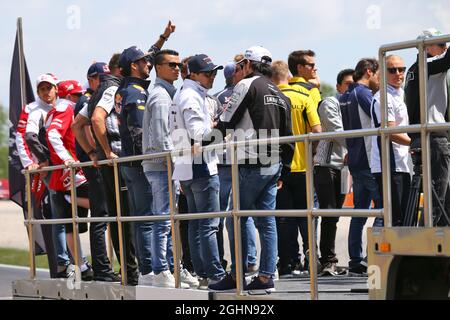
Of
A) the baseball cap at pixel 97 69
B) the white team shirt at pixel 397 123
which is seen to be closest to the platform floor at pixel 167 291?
the white team shirt at pixel 397 123

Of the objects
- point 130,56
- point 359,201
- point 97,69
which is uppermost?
point 130,56

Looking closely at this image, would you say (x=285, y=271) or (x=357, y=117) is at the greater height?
(x=357, y=117)

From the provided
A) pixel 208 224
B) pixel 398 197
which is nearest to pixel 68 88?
pixel 208 224

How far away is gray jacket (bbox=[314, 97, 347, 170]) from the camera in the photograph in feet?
35.5

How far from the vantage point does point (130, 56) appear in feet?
32.3

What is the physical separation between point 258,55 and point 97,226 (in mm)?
2585

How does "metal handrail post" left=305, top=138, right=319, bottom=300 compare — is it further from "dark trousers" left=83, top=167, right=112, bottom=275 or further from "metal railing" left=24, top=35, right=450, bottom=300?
"dark trousers" left=83, top=167, right=112, bottom=275

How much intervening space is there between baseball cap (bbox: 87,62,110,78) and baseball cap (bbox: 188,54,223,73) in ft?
5.94

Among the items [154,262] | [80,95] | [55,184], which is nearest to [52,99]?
[80,95]

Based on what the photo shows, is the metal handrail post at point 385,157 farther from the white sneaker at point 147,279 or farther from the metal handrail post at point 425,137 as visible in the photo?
the white sneaker at point 147,279

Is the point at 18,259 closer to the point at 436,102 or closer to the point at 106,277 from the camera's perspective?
the point at 106,277

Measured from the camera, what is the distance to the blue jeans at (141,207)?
944cm

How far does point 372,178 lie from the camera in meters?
10.1

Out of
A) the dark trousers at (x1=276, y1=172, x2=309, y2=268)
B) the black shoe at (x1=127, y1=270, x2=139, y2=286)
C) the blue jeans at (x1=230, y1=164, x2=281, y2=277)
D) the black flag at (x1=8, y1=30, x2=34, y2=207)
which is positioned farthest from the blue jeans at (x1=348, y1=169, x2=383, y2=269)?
the black flag at (x1=8, y1=30, x2=34, y2=207)
